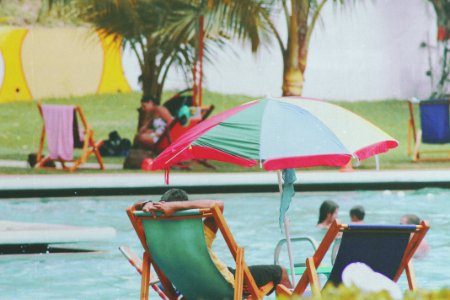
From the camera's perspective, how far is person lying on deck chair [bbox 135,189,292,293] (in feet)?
17.3

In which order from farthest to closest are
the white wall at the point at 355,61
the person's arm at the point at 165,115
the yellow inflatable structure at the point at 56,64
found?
the white wall at the point at 355,61 < the yellow inflatable structure at the point at 56,64 < the person's arm at the point at 165,115

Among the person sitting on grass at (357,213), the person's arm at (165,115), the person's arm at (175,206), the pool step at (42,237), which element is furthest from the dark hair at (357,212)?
the person's arm at (165,115)

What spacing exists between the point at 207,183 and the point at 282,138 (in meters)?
7.74

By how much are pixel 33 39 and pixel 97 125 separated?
277 cm

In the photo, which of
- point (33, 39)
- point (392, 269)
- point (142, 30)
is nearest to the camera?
point (392, 269)

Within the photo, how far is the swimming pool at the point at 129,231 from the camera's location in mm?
7691

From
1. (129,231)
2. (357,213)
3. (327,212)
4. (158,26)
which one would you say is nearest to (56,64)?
(158,26)

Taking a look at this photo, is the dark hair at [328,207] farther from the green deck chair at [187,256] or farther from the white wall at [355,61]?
→ the white wall at [355,61]

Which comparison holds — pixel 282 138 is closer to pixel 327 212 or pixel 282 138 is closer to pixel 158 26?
pixel 327 212

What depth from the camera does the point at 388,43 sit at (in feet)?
80.0

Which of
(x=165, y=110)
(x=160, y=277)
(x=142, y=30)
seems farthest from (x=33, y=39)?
(x=160, y=277)

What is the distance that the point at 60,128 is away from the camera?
15.1 metres

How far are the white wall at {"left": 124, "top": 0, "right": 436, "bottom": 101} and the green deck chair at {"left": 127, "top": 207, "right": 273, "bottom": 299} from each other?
1778cm

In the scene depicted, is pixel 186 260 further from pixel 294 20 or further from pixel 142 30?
pixel 142 30
